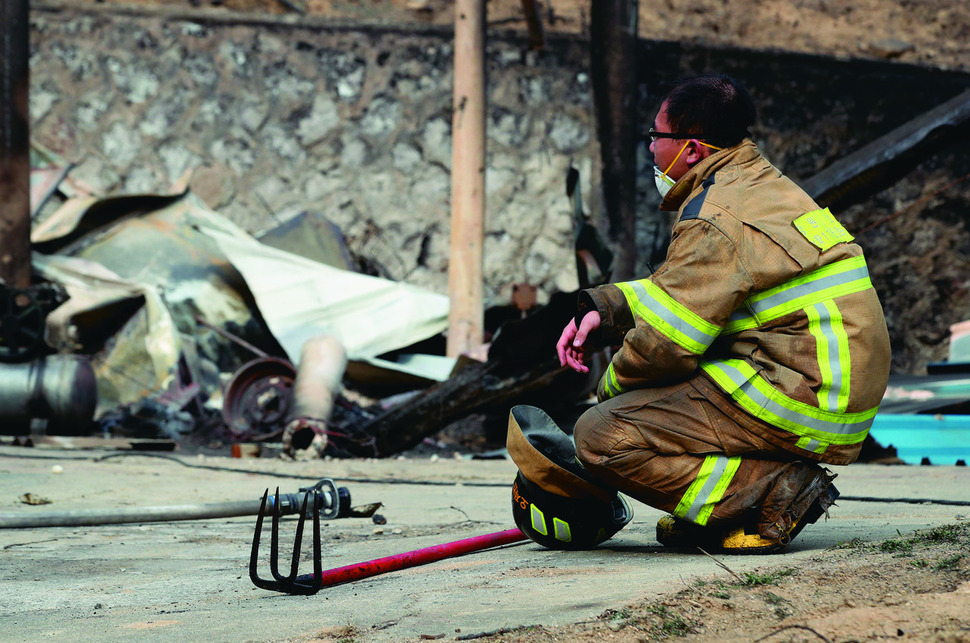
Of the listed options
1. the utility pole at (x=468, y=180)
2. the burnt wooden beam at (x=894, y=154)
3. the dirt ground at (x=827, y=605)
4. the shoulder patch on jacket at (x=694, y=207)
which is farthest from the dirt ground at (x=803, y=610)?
the utility pole at (x=468, y=180)

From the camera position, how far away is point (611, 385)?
7.88 feet

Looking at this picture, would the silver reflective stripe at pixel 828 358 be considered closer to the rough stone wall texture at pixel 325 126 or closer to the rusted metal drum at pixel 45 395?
the rusted metal drum at pixel 45 395

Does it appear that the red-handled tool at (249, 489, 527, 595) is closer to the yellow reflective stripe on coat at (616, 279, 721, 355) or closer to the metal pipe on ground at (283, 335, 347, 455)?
the yellow reflective stripe on coat at (616, 279, 721, 355)

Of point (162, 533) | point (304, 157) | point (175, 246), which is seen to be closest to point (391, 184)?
point (304, 157)

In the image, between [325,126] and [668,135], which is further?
[325,126]

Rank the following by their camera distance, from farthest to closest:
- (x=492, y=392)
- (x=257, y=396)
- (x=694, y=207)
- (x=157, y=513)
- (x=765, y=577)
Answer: (x=257, y=396) → (x=492, y=392) → (x=157, y=513) → (x=694, y=207) → (x=765, y=577)

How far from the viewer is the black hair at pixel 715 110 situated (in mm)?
2393

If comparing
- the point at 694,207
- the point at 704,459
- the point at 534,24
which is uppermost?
the point at 534,24

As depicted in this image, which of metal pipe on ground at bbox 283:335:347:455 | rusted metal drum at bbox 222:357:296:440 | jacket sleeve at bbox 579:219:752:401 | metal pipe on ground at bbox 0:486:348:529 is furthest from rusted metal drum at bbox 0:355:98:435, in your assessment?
jacket sleeve at bbox 579:219:752:401

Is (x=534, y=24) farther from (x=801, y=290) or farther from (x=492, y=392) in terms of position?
(x=801, y=290)

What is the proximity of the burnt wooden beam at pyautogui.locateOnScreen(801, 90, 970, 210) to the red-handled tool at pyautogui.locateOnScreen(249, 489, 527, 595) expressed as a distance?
14.3ft

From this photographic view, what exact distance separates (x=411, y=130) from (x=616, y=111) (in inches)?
79.8

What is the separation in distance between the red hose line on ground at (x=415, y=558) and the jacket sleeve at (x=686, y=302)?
24.6 inches

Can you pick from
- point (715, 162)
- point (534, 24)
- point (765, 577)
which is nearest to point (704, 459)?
point (765, 577)
